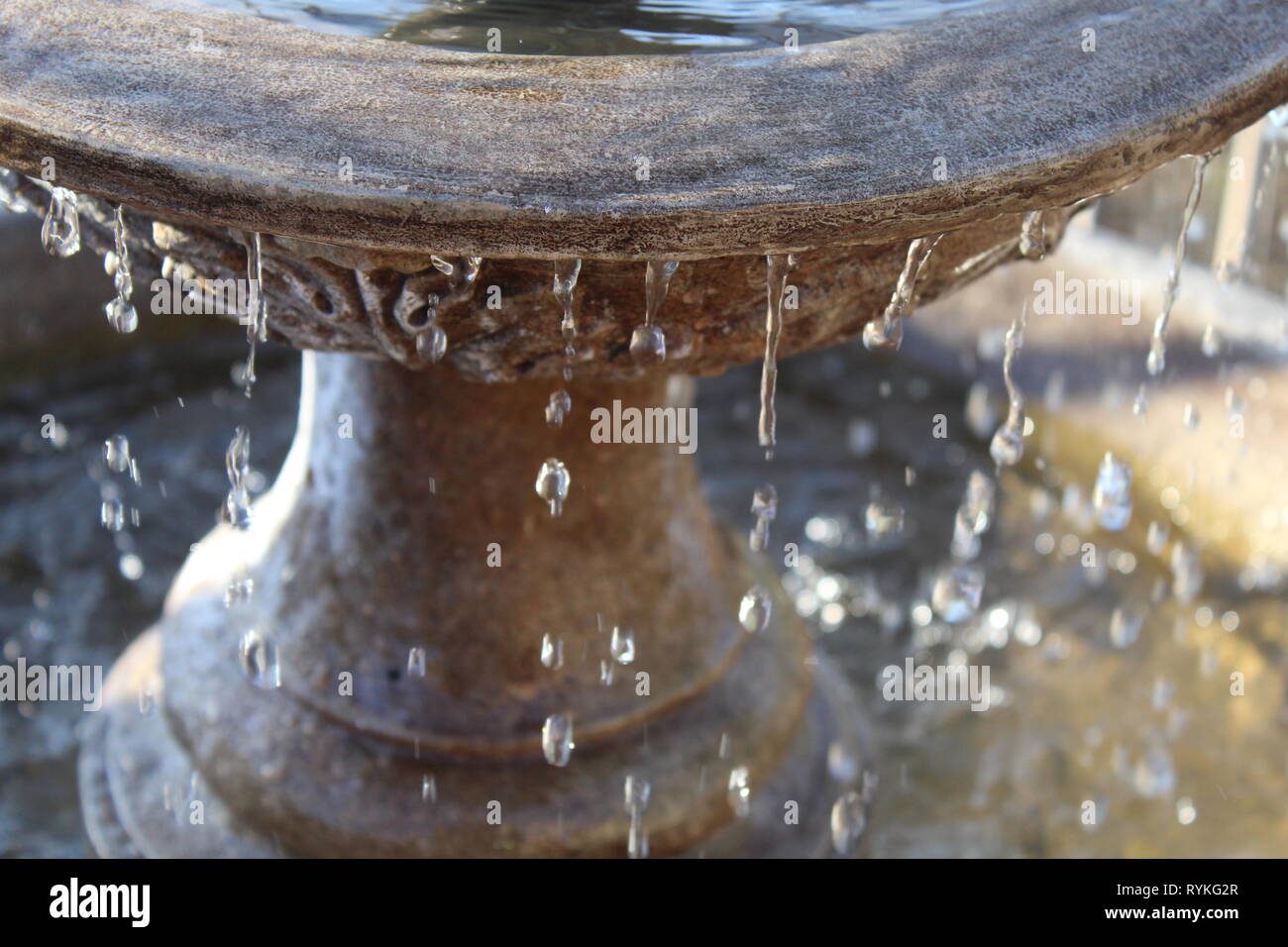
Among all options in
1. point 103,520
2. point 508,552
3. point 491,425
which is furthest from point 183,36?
point 103,520

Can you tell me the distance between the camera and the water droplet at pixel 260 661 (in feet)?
5.58

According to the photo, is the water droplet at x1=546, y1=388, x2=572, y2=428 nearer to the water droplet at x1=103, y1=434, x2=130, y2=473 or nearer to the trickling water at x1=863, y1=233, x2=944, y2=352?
the trickling water at x1=863, y1=233, x2=944, y2=352

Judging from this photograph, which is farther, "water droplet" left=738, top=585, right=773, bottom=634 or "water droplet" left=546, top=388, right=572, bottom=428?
"water droplet" left=738, top=585, right=773, bottom=634

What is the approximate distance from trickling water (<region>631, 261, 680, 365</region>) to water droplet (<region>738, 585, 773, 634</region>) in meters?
0.64

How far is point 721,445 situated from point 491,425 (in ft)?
4.35

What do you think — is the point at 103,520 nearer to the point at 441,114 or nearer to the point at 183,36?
the point at 183,36

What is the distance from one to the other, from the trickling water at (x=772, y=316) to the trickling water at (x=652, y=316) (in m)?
0.08

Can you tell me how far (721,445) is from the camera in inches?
116

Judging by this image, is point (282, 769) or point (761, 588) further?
point (761, 588)

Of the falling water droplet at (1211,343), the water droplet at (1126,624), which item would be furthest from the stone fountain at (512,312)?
the falling water droplet at (1211,343)

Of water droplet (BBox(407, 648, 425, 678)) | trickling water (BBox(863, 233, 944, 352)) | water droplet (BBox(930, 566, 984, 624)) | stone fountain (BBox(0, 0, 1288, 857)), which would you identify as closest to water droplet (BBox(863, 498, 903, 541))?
water droplet (BBox(930, 566, 984, 624))

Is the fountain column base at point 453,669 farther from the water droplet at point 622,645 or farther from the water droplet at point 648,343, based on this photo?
the water droplet at point 648,343

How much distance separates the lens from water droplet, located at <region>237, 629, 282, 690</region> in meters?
1.70

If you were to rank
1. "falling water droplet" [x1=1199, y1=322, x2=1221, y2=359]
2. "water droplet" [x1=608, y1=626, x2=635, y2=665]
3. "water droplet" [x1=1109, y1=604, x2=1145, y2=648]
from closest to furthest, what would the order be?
"water droplet" [x1=608, y1=626, x2=635, y2=665], "water droplet" [x1=1109, y1=604, x2=1145, y2=648], "falling water droplet" [x1=1199, y1=322, x2=1221, y2=359]
